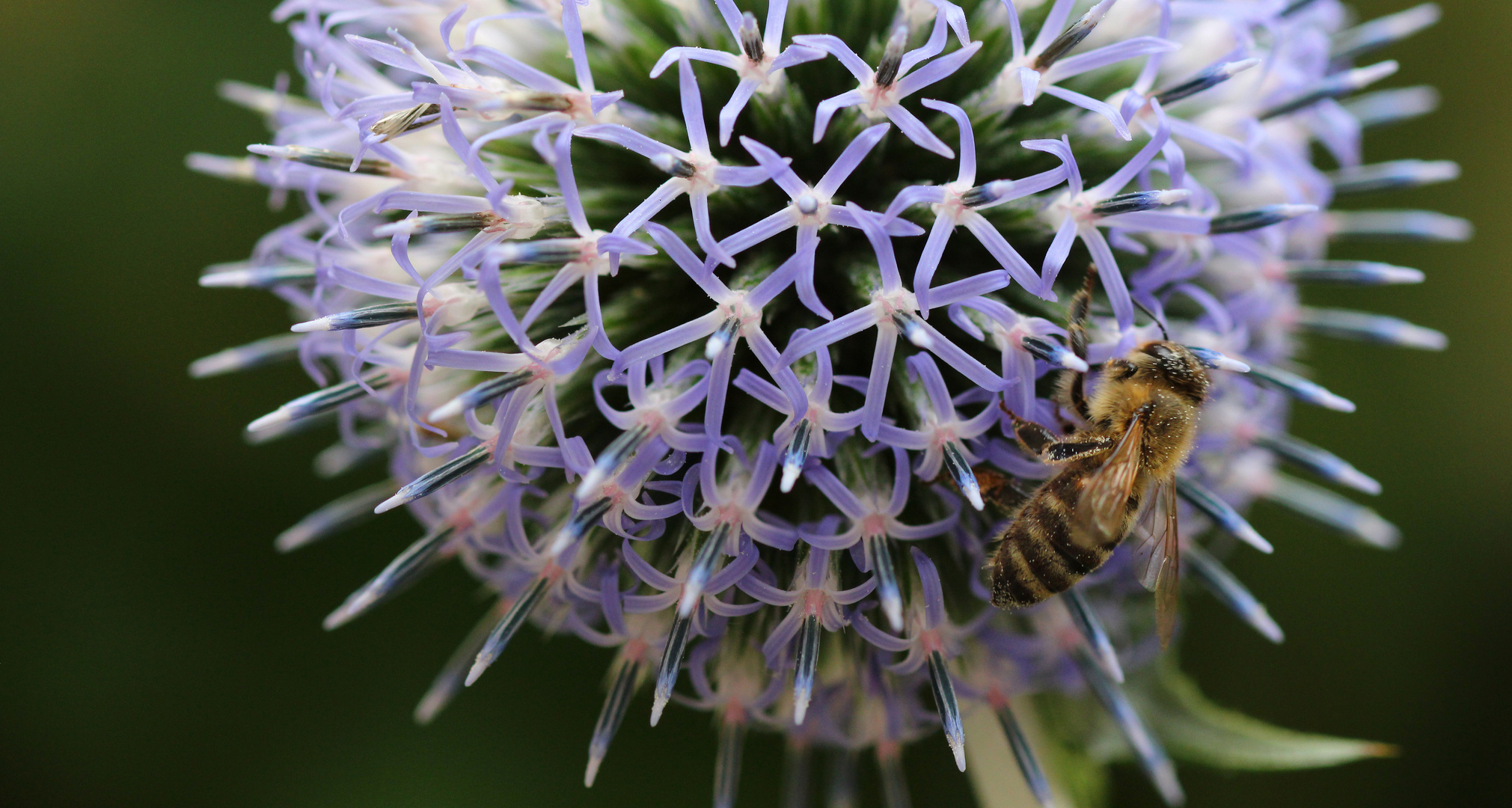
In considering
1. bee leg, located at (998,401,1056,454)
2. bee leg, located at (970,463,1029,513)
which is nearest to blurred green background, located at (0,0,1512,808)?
bee leg, located at (970,463,1029,513)

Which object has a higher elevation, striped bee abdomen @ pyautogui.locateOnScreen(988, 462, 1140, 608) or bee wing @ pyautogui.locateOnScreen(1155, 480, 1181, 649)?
striped bee abdomen @ pyautogui.locateOnScreen(988, 462, 1140, 608)

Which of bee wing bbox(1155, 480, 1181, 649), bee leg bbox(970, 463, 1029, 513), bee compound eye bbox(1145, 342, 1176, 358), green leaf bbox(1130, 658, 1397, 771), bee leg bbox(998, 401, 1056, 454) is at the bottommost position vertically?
→ green leaf bbox(1130, 658, 1397, 771)

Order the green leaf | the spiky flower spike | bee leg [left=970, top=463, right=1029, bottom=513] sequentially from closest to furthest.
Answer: the spiky flower spike → bee leg [left=970, top=463, right=1029, bottom=513] → the green leaf

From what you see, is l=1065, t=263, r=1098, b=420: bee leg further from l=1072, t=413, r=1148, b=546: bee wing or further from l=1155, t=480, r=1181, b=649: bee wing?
l=1155, t=480, r=1181, b=649: bee wing

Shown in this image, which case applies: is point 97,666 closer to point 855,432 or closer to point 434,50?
point 434,50

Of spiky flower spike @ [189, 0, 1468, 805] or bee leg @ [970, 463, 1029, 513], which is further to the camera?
bee leg @ [970, 463, 1029, 513]

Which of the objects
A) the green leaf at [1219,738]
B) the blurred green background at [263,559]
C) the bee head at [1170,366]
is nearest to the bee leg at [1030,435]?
the bee head at [1170,366]

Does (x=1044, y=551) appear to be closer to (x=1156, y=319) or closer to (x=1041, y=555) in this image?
(x=1041, y=555)

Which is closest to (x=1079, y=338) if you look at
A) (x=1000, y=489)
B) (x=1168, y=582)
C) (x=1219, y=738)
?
(x=1000, y=489)

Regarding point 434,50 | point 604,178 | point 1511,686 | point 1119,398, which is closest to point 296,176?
point 434,50
